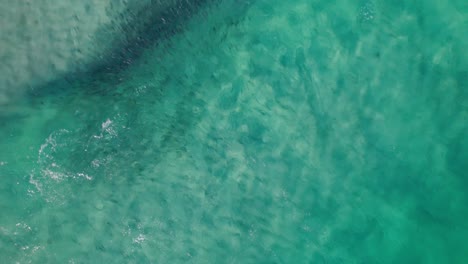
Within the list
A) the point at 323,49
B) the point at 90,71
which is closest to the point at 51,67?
the point at 90,71

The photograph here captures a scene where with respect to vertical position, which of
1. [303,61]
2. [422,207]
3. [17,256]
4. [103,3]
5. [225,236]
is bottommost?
[17,256]

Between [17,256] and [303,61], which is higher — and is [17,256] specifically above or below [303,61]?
below

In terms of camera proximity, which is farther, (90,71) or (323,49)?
(90,71)

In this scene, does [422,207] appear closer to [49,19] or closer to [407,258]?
[407,258]

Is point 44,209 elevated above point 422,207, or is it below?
below

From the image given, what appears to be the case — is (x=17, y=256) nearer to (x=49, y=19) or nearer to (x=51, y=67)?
(x=51, y=67)

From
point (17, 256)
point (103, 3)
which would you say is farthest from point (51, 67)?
point (17, 256)
